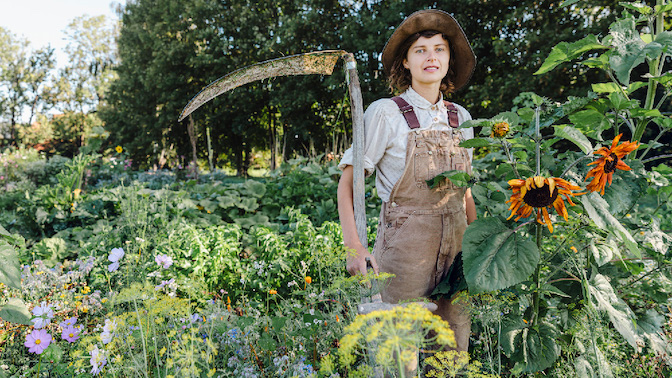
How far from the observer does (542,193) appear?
4.01 feet

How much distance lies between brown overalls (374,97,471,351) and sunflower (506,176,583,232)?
1.33 feet

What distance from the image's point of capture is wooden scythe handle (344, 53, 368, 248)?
1.53 metres

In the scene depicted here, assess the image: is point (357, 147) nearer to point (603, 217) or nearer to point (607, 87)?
point (603, 217)

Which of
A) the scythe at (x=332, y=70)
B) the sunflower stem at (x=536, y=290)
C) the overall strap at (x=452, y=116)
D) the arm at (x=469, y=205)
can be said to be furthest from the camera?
the arm at (x=469, y=205)

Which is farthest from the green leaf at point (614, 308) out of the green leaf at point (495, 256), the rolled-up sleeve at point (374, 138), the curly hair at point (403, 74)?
the curly hair at point (403, 74)

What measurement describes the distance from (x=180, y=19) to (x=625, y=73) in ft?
54.2

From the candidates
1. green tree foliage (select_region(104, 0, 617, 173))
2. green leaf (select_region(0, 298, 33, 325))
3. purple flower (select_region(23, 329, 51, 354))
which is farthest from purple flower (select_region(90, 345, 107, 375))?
green tree foliage (select_region(104, 0, 617, 173))

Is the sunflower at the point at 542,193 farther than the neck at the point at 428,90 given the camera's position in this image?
No

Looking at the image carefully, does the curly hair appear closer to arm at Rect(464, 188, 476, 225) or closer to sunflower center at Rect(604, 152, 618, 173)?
arm at Rect(464, 188, 476, 225)

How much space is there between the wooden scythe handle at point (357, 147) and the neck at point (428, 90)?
0.36 m

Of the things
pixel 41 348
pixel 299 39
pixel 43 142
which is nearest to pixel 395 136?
pixel 41 348

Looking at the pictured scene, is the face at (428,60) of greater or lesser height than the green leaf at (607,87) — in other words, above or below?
above

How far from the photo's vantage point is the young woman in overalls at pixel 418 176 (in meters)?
1.65

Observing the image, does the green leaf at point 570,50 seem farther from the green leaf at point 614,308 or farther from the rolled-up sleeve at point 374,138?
the green leaf at point 614,308
